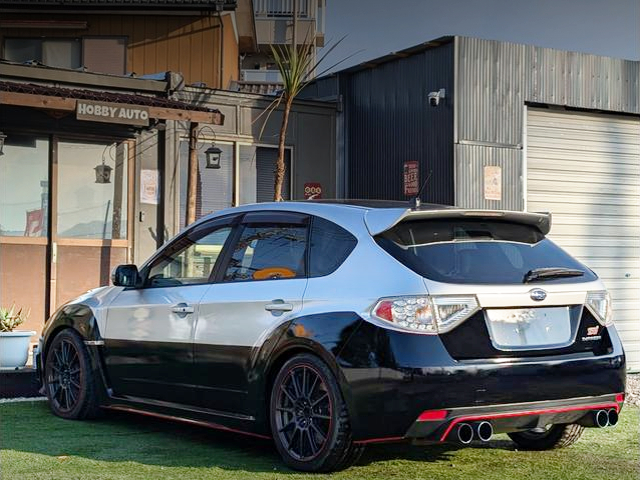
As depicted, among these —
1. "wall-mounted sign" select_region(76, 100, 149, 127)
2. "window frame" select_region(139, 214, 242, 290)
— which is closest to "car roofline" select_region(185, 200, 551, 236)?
"window frame" select_region(139, 214, 242, 290)

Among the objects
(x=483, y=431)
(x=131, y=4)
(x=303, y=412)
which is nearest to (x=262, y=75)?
(x=131, y=4)

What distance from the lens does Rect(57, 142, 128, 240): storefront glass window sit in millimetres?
12438

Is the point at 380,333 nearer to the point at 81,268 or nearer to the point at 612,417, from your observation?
the point at 612,417

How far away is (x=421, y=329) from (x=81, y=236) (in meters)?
8.43

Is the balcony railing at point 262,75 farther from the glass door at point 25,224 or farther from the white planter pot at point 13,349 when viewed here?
the white planter pot at point 13,349

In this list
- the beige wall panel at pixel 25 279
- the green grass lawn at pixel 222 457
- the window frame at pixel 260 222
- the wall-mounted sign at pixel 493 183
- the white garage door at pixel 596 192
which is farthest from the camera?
the white garage door at pixel 596 192

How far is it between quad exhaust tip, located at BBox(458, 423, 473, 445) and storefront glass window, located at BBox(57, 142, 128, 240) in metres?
8.55

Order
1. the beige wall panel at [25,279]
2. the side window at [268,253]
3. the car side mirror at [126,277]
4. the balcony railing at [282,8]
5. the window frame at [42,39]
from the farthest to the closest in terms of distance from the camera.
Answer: the balcony railing at [282,8]
the window frame at [42,39]
the beige wall panel at [25,279]
the car side mirror at [126,277]
the side window at [268,253]

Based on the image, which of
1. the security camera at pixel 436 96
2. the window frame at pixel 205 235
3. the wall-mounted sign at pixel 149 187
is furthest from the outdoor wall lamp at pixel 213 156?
the window frame at pixel 205 235

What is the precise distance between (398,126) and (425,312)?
8896mm

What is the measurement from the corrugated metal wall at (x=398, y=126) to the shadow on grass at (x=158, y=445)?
652cm

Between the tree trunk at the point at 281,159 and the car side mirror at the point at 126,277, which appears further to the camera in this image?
the tree trunk at the point at 281,159

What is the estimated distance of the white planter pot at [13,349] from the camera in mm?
9020

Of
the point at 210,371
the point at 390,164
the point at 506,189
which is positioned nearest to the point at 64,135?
the point at 390,164
